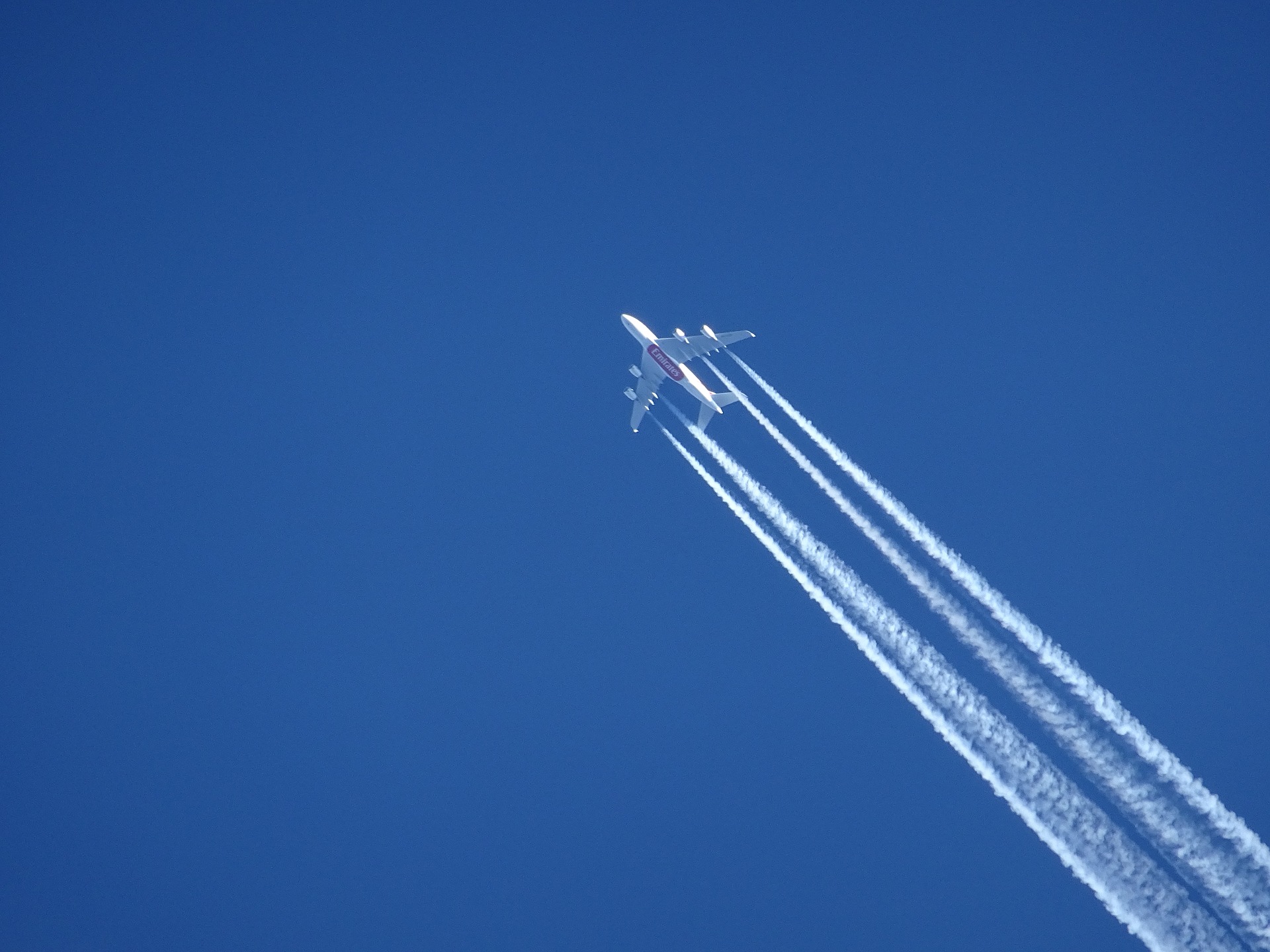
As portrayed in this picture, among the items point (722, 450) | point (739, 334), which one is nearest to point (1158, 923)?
point (722, 450)

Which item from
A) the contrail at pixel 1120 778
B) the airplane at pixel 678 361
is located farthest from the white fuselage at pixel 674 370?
the contrail at pixel 1120 778

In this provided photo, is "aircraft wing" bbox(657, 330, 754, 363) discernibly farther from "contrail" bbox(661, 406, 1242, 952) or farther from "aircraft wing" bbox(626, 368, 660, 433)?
"contrail" bbox(661, 406, 1242, 952)

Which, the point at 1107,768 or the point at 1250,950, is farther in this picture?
the point at 1107,768

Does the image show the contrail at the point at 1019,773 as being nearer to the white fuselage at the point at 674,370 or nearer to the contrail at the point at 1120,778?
the contrail at the point at 1120,778

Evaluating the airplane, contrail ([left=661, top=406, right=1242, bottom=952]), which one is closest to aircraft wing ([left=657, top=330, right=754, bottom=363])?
the airplane

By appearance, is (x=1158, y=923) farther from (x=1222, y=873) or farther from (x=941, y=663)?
(x=941, y=663)
